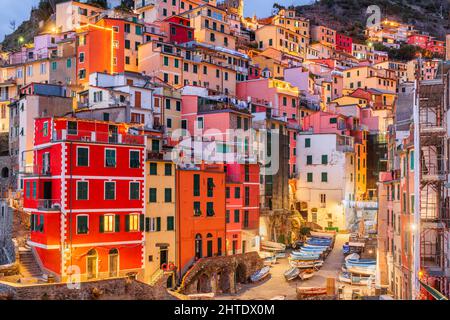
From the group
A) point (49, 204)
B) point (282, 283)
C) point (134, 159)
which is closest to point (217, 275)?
point (282, 283)

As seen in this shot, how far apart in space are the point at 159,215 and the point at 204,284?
6.09 m

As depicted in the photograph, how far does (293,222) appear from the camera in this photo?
60.2 meters

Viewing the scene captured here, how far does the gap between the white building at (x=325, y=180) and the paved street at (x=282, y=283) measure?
12235 millimetres

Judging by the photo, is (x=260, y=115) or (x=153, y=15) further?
(x=153, y=15)

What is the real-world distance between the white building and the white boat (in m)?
20.2

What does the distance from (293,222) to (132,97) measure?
21784 mm

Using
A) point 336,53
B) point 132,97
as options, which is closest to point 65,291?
point 132,97

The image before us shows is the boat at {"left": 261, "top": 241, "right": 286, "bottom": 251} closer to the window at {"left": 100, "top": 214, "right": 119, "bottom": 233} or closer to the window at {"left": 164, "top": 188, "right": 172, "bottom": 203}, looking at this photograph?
the window at {"left": 164, "top": 188, "right": 172, "bottom": 203}

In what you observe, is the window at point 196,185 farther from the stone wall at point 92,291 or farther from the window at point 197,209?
the stone wall at point 92,291

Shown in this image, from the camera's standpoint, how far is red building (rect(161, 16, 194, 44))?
2987 inches

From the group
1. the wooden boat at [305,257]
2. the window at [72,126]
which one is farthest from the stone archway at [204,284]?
the window at [72,126]

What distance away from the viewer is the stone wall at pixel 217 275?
39.5 m
